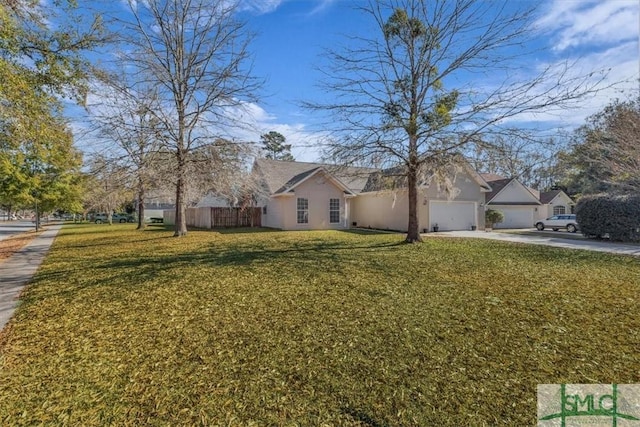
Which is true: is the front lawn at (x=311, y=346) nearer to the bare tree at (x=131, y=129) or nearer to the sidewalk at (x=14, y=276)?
the sidewalk at (x=14, y=276)

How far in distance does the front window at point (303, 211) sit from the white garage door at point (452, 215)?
8225mm

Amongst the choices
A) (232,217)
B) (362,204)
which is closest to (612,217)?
(362,204)

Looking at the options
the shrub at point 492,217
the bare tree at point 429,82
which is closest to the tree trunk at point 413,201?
the bare tree at point 429,82

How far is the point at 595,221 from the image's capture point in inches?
625

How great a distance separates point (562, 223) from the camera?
22.5m

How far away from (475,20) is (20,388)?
14750mm

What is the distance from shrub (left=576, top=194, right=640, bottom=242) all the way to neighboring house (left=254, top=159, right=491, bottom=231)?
6.38 metres

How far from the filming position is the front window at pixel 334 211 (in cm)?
2281

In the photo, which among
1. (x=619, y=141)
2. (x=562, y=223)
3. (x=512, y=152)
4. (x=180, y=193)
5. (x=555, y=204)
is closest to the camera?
(x=512, y=152)

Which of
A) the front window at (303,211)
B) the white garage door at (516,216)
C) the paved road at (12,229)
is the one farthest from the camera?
the white garage door at (516,216)

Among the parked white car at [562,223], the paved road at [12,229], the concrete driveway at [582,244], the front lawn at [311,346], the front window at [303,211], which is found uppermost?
the front window at [303,211]

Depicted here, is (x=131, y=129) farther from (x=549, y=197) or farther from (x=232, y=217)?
(x=549, y=197)

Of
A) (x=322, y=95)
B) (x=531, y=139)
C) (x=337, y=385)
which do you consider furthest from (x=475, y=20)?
(x=337, y=385)

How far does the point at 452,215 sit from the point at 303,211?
10160mm
